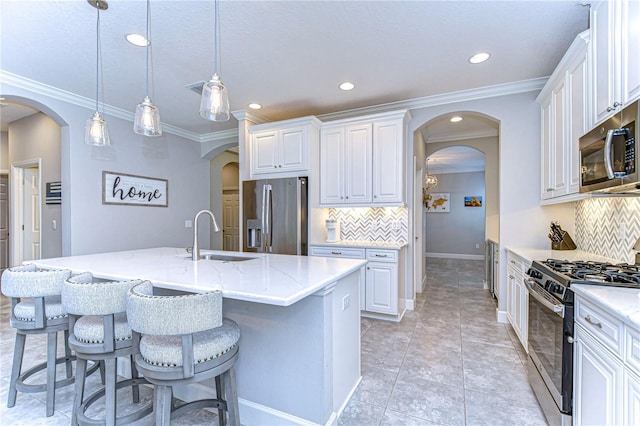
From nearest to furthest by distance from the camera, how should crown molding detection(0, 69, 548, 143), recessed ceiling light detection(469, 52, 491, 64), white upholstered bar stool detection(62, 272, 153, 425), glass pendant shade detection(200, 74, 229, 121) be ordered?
white upholstered bar stool detection(62, 272, 153, 425) < glass pendant shade detection(200, 74, 229, 121) < recessed ceiling light detection(469, 52, 491, 64) < crown molding detection(0, 69, 548, 143)

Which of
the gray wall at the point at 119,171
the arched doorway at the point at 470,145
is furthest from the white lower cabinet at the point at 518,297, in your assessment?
the gray wall at the point at 119,171

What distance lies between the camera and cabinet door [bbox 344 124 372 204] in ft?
12.2

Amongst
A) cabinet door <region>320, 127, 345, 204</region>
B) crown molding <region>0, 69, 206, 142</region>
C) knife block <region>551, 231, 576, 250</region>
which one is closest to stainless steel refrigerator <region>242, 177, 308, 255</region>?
cabinet door <region>320, 127, 345, 204</region>

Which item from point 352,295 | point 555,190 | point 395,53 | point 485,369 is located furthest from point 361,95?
point 485,369

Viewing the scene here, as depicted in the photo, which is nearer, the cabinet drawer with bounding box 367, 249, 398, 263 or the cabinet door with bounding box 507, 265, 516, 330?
the cabinet door with bounding box 507, 265, 516, 330

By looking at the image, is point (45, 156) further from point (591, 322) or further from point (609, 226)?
point (609, 226)

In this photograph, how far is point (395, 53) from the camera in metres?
2.63

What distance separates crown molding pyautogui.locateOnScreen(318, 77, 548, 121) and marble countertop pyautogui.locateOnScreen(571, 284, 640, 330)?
105 inches

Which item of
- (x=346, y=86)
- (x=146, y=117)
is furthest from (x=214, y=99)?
(x=346, y=86)

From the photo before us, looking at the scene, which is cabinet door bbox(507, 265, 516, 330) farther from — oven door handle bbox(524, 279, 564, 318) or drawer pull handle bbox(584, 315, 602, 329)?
drawer pull handle bbox(584, 315, 602, 329)

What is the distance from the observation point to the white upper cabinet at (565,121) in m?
2.12

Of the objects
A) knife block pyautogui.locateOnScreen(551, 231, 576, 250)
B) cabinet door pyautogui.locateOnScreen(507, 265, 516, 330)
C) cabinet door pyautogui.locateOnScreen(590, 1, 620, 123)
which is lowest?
cabinet door pyautogui.locateOnScreen(507, 265, 516, 330)

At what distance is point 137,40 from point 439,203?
8631mm

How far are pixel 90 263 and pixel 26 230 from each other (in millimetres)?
4180
